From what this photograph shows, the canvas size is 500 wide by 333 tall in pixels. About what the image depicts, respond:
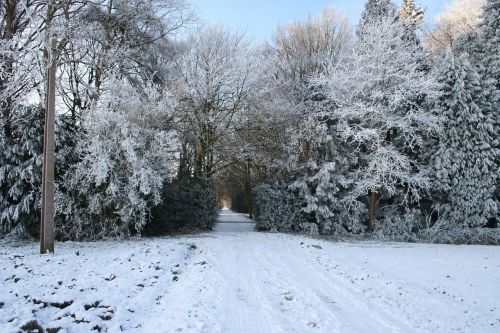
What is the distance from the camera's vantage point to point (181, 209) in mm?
16766

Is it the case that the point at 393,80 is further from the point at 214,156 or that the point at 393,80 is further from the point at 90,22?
the point at 90,22

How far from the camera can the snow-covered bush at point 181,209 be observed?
53.9 ft

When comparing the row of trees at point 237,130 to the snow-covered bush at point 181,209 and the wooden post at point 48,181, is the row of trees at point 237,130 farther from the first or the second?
the wooden post at point 48,181

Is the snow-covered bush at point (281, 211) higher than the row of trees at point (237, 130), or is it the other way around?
the row of trees at point (237, 130)

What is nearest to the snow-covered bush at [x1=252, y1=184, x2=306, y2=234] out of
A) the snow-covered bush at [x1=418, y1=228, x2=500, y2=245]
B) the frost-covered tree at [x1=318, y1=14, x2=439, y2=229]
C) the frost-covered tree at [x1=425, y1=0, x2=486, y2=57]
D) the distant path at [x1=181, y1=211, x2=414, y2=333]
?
the frost-covered tree at [x1=318, y1=14, x2=439, y2=229]

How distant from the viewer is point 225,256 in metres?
10.3

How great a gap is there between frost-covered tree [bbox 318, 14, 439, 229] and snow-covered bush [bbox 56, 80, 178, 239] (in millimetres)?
8161

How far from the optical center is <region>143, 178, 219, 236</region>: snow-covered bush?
1644 centimetres

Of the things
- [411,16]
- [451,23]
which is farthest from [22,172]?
[451,23]

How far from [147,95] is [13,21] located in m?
5.51

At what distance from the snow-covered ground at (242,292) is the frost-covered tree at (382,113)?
6.25 m

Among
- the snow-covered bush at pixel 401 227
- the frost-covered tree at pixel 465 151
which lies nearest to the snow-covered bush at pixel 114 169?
the snow-covered bush at pixel 401 227

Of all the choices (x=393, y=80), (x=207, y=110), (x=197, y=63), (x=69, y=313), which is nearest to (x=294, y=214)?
(x=207, y=110)

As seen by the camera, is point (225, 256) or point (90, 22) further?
point (90, 22)
